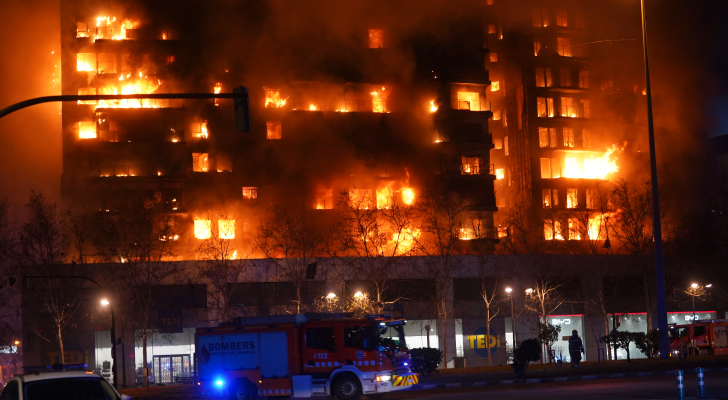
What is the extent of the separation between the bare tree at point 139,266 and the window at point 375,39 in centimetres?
2440

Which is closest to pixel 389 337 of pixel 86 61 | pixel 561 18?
pixel 86 61

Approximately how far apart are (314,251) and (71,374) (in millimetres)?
35999

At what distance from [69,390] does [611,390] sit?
542 inches

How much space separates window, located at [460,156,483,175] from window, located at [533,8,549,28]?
17791mm

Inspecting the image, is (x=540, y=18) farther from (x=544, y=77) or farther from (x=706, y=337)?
(x=706, y=337)

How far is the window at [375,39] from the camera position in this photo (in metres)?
59.3

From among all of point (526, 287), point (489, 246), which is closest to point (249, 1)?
point (489, 246)

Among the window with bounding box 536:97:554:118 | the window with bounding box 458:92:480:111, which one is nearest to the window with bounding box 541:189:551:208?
the window with bounding box 536:97:554:118

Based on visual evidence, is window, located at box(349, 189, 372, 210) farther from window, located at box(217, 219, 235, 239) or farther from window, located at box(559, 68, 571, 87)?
window, located at box(559, 68, 571, 87)

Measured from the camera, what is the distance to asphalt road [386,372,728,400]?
630 inches

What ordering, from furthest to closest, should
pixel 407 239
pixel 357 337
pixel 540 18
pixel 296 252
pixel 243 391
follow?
pixel 540 18, pixel 407 239, pixel 296 252, pixel 243 391, pixel 357 337

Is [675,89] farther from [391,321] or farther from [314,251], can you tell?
[391,321]

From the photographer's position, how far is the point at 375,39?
59.6m

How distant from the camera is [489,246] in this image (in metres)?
56.0
